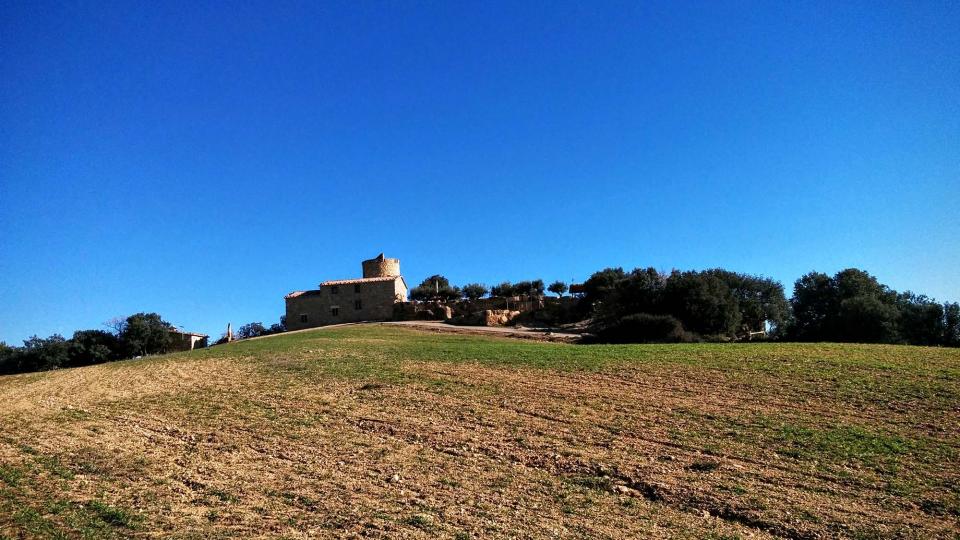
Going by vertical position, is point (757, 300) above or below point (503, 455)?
above

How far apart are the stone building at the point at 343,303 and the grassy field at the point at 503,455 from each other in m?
43.9

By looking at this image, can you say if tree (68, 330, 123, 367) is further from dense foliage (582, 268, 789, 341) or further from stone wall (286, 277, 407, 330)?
dense foliage (582, 268, 789, 341)

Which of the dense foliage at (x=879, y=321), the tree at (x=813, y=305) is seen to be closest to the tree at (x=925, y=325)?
the dense foliage at (x=879, y=321)

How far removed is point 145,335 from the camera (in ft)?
180

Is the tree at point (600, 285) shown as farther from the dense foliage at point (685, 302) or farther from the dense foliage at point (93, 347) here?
the dense foliage at point (93, 347)

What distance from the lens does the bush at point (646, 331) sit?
130 ft

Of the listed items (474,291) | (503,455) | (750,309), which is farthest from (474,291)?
(503,455)

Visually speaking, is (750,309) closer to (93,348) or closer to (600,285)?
(600,285)

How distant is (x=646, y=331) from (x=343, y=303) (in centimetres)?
3825

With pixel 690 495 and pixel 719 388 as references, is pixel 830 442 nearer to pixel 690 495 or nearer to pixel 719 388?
pixel 690 495

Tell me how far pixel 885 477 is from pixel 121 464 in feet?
48.6

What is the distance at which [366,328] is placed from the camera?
5300 centimetres

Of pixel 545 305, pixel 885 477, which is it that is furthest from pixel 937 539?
pixel 545 305

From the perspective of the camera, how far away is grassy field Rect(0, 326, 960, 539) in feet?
29.7
